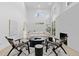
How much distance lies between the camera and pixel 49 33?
3113 millimetres

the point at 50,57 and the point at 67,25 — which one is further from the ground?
the point at 67,25

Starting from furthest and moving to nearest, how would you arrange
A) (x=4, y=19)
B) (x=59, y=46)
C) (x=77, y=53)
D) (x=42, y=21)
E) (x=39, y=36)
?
(x=42, y=21) → (x=39, y=36) → (x=4, y=19) → (x=77, y=53) → (x=59, y=46)

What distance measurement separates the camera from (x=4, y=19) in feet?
9.02

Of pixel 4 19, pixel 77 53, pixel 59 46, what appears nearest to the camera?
pixel 59 46

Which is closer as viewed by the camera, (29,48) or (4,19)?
(29,48)

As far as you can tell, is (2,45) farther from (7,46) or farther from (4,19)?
(4,19)

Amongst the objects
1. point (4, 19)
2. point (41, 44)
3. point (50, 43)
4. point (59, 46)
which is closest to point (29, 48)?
point (41, 44)

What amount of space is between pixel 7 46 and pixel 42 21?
151cm

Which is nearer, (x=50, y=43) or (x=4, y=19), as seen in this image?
(x=50, y=43)

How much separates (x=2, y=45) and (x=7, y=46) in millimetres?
169

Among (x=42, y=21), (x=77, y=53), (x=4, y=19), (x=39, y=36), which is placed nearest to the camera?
(x=77, y=53)

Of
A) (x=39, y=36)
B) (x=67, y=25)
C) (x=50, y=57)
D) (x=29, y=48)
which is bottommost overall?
(x=50, y=57)

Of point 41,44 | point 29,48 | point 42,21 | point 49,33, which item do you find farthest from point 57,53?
point 42,21

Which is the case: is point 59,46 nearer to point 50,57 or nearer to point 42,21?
point 50,57
